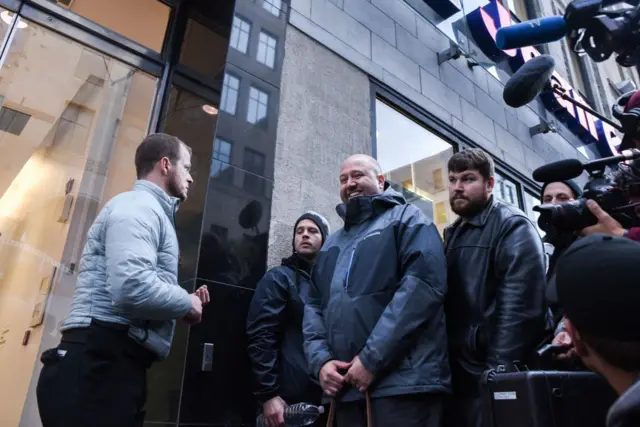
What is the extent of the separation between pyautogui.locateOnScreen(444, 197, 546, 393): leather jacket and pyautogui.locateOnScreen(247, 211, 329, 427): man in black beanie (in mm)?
1118

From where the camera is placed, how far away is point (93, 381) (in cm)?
197

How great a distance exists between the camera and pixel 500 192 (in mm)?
7906

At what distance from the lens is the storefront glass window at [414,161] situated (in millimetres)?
5832

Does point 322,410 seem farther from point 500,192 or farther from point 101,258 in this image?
point 500,192

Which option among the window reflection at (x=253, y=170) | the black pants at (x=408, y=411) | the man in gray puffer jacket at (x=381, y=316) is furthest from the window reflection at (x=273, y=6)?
the black pants at (x=408, y=411)

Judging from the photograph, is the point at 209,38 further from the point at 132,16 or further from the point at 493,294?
the point at 493,294

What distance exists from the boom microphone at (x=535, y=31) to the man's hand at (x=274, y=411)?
2.98m

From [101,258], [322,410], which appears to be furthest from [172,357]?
[101,258]

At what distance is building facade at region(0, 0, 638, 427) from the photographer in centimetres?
351

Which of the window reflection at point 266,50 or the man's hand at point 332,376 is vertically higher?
the window reflection at point 266,50

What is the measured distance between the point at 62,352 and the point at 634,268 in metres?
2.07

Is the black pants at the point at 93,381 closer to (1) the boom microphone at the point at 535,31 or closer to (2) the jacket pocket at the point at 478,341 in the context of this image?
(2) the jacket pocket at the point at 478,341

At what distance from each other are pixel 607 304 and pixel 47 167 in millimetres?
4386

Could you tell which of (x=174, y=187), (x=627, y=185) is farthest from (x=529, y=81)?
(x=174, y=187)
